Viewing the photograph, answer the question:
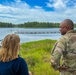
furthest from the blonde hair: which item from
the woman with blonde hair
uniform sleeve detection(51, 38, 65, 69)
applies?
uniform sleeve detection(51, 38, 65, 69)

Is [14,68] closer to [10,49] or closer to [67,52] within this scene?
[10,49]

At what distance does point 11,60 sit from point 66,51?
804 millimetres

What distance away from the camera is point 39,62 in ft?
34.1

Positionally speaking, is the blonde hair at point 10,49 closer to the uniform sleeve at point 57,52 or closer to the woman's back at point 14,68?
A: the woman's back at point 14,68

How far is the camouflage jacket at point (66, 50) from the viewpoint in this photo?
3.50 m

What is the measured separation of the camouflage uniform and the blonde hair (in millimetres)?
621

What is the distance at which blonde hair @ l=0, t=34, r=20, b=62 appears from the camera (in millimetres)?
3096

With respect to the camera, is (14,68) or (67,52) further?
(67,52)

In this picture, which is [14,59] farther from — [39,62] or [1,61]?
[39,62]

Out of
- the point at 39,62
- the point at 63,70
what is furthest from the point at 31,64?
the point at 63,70

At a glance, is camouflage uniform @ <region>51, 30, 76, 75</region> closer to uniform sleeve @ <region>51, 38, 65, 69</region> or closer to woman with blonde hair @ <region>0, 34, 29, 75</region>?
uniform sleeve @ <region>51, 38, 65, 69</region>

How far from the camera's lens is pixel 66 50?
3531 mm

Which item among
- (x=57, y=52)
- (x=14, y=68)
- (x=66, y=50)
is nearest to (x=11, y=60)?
(x=14, y=68)

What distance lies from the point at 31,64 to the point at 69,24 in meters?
6.30
